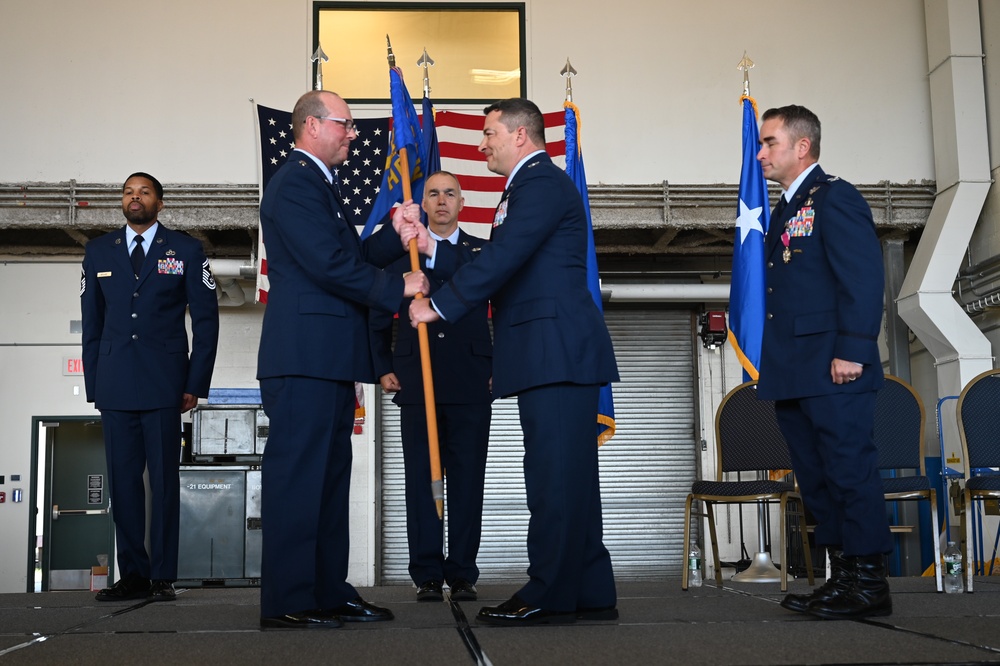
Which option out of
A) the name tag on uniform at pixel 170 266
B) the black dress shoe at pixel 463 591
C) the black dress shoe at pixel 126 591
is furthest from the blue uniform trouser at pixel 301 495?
the name tag on uniform at pixel 170 266

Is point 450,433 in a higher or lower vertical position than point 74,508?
higher

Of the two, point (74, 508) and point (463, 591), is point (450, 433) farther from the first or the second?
point (74, 508)

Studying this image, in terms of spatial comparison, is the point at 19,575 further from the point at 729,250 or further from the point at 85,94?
the point at 729,250

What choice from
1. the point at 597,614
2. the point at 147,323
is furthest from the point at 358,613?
the point at 147,323

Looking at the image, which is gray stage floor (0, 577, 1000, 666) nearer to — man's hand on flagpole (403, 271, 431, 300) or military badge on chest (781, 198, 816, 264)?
man's hand on flagpole (403, 271, 431, 300)

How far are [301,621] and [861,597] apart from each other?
62.3 inches

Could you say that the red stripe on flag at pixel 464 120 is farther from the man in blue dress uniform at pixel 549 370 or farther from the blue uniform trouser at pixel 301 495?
the blue uniform trouser at pixel 301 495

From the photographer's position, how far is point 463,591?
3.71m

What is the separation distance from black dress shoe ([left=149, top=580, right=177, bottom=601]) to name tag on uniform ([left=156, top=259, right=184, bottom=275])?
1.23 m

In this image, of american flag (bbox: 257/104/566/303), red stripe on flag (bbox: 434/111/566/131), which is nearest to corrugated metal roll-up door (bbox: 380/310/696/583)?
american flag (bbox: 257/104/566/303)

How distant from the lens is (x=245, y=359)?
923 centimetres

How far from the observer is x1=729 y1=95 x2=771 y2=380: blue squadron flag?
496 cm

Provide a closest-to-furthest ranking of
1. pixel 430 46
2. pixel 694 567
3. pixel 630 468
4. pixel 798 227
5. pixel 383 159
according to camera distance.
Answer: pixel 798 227
pixel 694 567
pixel 383 159
pixel 430 46
pixel 630 468

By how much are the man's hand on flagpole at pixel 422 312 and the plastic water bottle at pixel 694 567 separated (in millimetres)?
2198
